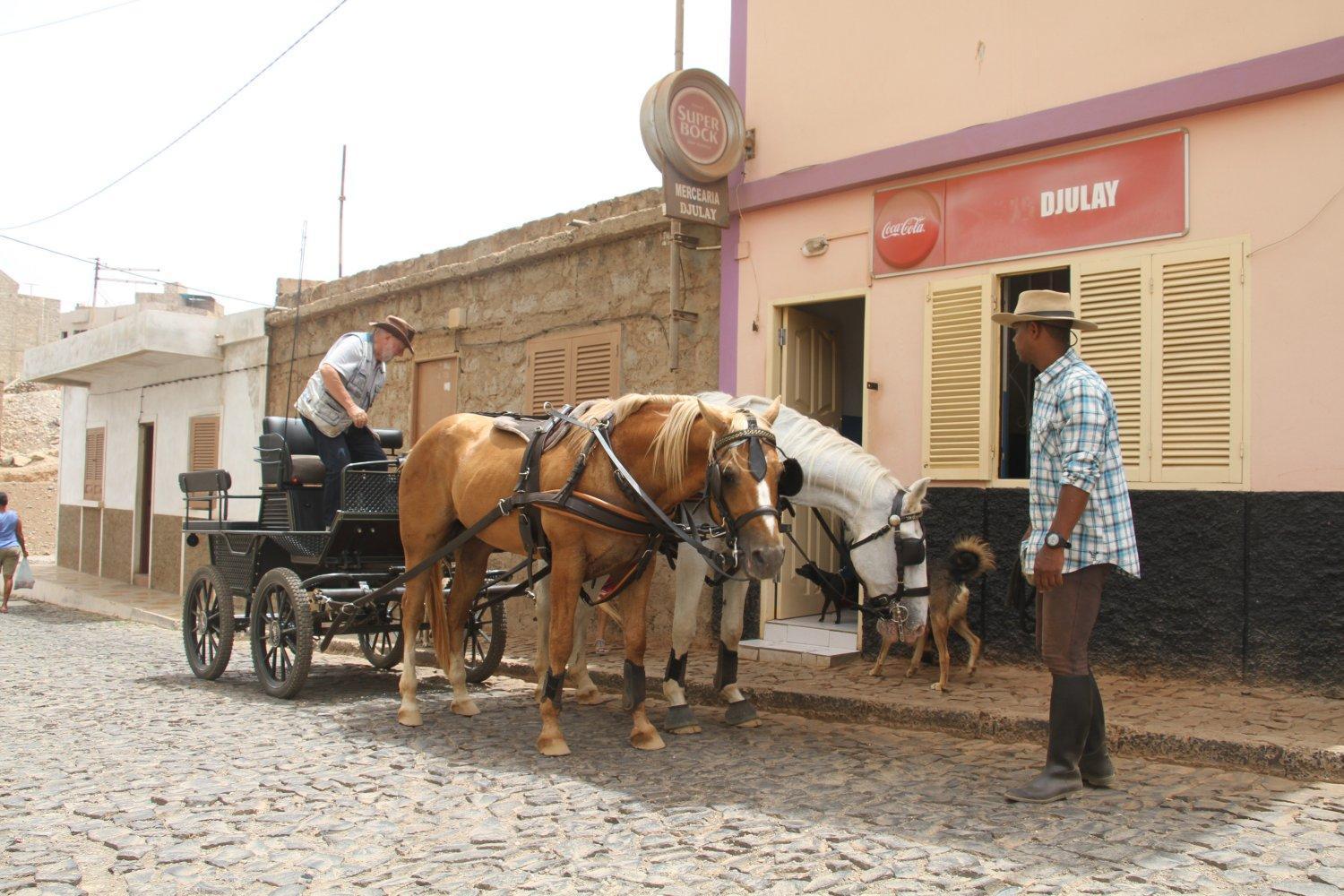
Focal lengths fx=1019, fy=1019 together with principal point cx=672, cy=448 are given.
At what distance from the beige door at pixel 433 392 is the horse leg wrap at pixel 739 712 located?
6504 millimetres

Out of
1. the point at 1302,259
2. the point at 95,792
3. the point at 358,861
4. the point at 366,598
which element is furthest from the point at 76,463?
the point at 1302,259

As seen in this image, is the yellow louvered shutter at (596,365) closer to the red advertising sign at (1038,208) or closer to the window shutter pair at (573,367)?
the window shutter pair at (573,367)

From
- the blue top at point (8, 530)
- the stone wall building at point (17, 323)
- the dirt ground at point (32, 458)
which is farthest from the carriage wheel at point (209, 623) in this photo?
the stone wall building at point (17, 323)

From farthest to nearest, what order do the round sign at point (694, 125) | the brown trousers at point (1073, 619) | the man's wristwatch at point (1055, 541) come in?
the round sign at point (694, 125) < the brown trousers at point (1073, 619) < the man's wristwatch at point (1055, 541)

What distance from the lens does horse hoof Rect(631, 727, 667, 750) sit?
201 inches

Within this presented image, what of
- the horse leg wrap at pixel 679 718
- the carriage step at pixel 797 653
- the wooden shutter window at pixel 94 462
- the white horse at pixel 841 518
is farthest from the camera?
the wooden shutter window at pixel 94 462

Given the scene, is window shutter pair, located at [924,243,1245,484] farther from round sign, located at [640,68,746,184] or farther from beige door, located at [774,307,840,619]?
round sign, located at [640,68,746,184]

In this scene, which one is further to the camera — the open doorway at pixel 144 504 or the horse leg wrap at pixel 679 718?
the open doorway at pixel 144 504

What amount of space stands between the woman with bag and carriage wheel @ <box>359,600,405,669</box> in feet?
29.6

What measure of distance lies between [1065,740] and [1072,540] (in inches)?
31.8

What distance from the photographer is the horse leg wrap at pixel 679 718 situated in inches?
216

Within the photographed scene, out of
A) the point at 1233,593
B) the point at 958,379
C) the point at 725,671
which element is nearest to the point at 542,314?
the point at 958,379

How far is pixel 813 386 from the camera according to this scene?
864 cm

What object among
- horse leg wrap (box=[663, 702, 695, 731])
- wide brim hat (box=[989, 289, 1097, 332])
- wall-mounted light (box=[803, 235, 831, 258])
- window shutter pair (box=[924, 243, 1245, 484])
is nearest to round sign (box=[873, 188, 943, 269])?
wall-mounted light (box=[803, 235, 831, 258])
